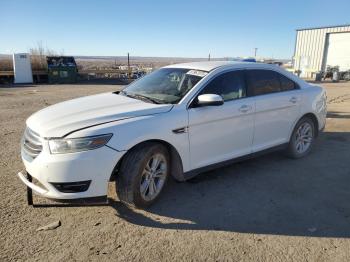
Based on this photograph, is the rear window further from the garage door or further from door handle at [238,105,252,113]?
the garage door

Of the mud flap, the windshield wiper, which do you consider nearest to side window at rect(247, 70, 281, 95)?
the windshield wiper

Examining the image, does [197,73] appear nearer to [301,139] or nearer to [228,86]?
[228,86]

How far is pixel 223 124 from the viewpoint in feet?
14.3

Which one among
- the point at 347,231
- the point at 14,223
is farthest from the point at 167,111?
the point at 347,231

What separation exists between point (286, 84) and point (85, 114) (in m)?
3.36

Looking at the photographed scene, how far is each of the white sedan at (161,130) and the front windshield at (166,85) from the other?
0.02 m

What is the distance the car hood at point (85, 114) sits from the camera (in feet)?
11.3

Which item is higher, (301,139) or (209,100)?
(209,100)

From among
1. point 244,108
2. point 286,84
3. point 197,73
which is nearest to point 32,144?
point 197,73

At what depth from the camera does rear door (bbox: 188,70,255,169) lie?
4.11 metres

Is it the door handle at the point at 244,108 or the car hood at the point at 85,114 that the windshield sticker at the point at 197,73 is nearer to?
the door handle at the point at 244,108

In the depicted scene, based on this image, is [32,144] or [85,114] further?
[85,114]

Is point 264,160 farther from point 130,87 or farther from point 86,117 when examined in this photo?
point 86,117

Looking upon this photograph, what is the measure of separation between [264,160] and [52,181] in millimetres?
3619
